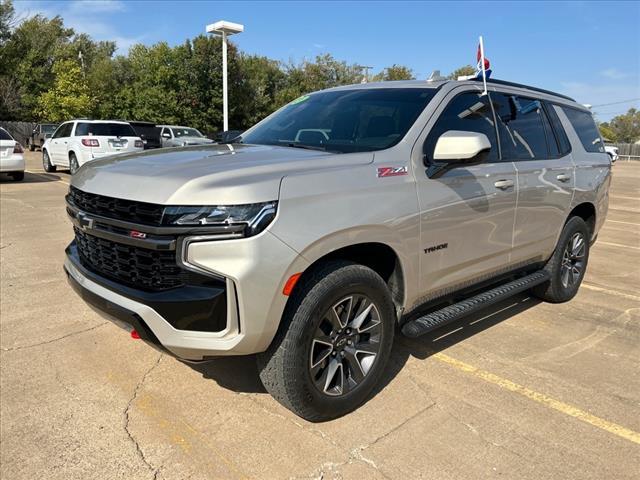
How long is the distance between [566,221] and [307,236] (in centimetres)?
340

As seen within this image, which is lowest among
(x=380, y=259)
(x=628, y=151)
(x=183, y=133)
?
(x=380, y=259)

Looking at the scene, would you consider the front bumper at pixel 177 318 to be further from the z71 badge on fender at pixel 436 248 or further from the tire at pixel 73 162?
the tire at pixel 73 162

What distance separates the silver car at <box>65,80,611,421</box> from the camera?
2.51 metres

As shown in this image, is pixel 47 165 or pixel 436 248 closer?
pixel 436 248

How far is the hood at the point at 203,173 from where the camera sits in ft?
8.20

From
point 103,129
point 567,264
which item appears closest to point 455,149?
point 567,264

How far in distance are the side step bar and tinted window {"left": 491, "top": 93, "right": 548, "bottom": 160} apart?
1.03 m

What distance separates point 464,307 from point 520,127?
169cm

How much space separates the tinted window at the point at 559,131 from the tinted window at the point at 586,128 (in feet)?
0.92

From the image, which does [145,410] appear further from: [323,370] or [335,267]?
[335,267]

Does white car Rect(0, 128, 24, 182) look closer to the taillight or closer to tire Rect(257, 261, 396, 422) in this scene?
the taillight

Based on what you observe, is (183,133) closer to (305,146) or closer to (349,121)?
(349,121)

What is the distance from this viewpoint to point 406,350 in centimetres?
403

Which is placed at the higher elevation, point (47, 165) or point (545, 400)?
point (47, 165)
